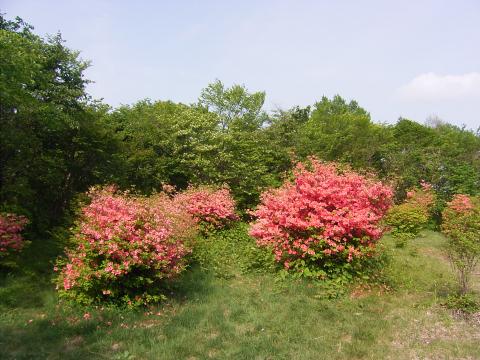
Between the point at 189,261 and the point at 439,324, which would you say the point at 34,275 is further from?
the point at 439,324

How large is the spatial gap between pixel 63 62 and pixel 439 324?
1090cm

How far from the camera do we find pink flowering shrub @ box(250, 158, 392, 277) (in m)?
8.58

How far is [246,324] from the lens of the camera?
6.62m

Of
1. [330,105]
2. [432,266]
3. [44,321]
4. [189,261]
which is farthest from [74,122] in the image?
[330,105]

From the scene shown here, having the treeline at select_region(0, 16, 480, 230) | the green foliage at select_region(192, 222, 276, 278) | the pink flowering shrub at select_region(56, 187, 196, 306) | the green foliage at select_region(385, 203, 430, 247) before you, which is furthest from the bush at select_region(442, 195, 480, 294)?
the treeline at select_region(0, 16, 480, 230)

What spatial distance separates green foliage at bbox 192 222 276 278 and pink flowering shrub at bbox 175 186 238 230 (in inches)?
23.2

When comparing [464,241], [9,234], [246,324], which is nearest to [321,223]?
[464,241]

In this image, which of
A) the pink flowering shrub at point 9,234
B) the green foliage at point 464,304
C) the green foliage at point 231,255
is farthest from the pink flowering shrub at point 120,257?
the green foliage at point 464,304

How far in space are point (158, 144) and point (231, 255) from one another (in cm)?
655

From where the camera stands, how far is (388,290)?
27.0 ft

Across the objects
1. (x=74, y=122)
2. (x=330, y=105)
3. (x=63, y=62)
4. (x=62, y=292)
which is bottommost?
(x=62, y=292)

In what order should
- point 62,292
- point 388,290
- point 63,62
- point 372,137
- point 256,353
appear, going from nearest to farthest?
point 256,353 < point 62,292 < point 388,290 < point 63,62 < point 372,137

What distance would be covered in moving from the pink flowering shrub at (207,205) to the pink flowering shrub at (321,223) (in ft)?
9.60

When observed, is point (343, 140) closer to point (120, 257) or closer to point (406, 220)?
point (406, 220)
